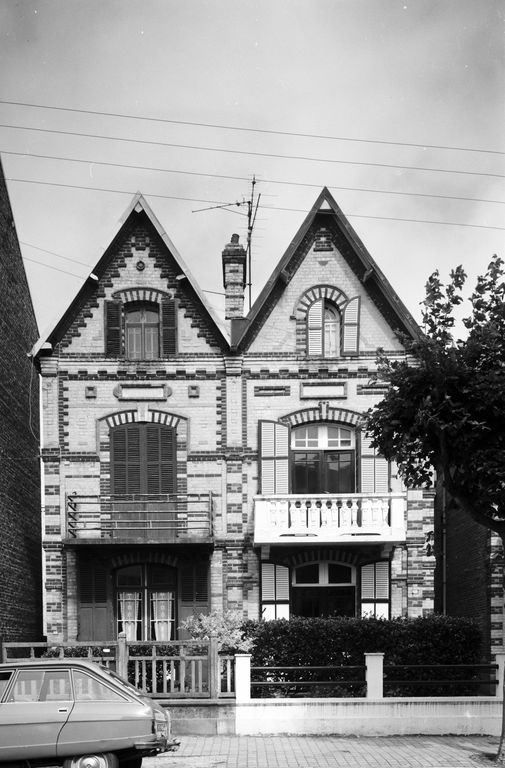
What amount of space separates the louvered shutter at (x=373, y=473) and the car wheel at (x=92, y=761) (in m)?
12.5

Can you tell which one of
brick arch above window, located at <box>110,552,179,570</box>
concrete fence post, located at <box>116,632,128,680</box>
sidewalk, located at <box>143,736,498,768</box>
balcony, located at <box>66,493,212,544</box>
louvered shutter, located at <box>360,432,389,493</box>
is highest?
louvered shutter, located at <box>360,432,389,493</box>

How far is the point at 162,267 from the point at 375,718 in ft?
42.7

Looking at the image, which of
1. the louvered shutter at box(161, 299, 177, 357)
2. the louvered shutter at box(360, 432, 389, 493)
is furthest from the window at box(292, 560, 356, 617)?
the louvered shutter at box(161, 299, 177, 357)

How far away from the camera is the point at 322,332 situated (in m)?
24.9

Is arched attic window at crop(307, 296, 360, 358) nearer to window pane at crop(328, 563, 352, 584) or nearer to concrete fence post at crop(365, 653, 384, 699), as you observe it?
window pane at crop(328, 563, 352, 584)

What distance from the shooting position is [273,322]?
25.0 meters

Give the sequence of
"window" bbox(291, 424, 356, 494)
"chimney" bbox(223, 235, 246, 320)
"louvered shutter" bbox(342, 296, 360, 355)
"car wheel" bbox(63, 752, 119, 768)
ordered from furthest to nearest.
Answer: "chimney" bbox(223, 235, 246, 320)
"louvered shutter" bbox(342, 296, 360, 355)
"window" bbox(291, 424, 356, 494)
"car wheel" bbox(63, 752, 119, 768)

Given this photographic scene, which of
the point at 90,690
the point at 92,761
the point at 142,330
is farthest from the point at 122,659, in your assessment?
the point at 142,330

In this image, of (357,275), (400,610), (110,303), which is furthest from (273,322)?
(400,610)

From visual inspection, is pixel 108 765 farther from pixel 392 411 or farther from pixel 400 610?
pixel 400 610

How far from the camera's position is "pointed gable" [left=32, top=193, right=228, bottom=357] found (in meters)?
24.6

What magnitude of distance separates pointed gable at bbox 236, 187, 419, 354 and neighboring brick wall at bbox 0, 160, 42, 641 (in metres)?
6.33

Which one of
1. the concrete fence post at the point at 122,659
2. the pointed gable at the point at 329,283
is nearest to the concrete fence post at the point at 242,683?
the concrete fence post at the point at 122,659

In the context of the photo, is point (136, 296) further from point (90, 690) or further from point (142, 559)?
point (90, 690)
